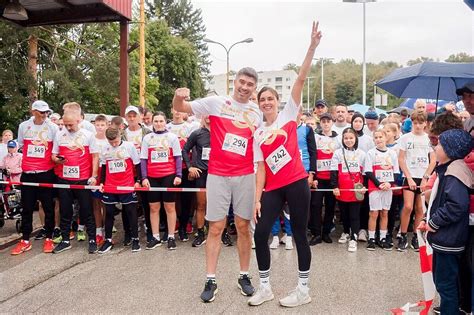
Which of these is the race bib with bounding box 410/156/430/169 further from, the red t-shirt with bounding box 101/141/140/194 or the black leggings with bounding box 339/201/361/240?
the red t-shirt with bounding box 101/141/140/194

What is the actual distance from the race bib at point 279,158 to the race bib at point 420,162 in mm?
2796

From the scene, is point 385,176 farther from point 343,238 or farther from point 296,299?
point 296,299

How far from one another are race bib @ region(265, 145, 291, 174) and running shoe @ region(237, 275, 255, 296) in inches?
45.5

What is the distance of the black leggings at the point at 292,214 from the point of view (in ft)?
12.8

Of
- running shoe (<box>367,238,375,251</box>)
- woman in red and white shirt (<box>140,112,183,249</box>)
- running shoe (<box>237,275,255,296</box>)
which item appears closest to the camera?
running shoe (<box>237,275,255,296</box>)

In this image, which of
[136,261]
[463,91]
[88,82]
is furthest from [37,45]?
[463,91]

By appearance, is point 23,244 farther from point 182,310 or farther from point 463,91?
point 463,91

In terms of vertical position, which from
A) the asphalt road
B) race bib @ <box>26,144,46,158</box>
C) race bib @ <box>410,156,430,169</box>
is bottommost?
the asphalt road

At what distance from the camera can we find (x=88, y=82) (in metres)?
21.0

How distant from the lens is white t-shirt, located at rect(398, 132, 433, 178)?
5887 mm

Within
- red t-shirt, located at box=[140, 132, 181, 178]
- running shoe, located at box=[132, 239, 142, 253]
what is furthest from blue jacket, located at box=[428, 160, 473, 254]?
running shoe, located at box=[132, 239, 142, 253]

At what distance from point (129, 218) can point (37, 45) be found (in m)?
16.1

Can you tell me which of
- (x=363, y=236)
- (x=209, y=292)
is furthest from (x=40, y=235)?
(x=363, y=236)

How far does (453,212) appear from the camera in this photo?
10.4 ft
